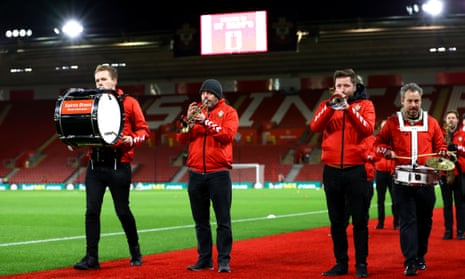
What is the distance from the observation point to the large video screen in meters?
36.4

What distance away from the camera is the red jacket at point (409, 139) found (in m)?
8.48

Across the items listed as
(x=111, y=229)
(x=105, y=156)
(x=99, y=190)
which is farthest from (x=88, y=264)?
(x=111, y=229)

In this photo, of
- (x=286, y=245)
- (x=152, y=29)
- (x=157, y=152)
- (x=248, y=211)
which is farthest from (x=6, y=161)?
(x=286, y=245)

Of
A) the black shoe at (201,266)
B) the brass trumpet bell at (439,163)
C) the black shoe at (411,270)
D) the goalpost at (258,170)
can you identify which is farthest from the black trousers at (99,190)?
the goalpost at (258,170)

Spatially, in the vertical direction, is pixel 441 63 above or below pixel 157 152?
above

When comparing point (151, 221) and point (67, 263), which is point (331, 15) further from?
point (67, 263)

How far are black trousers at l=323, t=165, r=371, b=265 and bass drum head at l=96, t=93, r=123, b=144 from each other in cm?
245

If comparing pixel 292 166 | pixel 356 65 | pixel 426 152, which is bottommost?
pixel 292 166

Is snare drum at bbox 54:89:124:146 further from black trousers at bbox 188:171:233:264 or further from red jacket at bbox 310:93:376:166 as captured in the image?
red jacket at bbox 310:93:376:166

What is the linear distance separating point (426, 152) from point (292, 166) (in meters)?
39.6

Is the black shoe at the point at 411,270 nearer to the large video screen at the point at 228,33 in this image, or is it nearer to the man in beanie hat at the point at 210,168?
the man in beanie hat at the point at 210,168

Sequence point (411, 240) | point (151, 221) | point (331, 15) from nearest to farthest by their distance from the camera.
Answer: point (411, 240), point (151, 221), point (331, 15)

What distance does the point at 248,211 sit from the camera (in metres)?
20.8

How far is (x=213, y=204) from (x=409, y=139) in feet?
7.89
